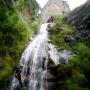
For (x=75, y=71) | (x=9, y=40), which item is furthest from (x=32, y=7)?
(x=75, y=71)

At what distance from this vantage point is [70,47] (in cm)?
1739

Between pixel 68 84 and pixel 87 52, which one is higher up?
pixel 87 52

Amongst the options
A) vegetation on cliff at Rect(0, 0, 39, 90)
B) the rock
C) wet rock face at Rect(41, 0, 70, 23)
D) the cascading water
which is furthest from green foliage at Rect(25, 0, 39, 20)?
wet rock face at Rect(41, 0, 70, 23)

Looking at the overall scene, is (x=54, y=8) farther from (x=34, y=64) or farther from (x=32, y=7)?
(x=34, y=64)

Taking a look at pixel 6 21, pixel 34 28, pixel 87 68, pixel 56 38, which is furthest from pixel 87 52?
pixel 34 28

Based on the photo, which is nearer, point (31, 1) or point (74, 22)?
Answer: point (74, 22)

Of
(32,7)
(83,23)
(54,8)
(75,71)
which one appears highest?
(54,8)

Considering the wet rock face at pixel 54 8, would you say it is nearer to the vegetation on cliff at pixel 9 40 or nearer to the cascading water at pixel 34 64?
the vegetation on cliff at pixel 9 40

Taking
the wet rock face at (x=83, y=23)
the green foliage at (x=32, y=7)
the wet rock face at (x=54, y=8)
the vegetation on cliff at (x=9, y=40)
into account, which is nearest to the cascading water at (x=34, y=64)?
the vegetation on cliff at (x=9, y=40)

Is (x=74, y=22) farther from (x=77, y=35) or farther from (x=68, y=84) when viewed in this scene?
(x=68, y=84)

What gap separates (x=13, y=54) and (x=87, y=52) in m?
5.99

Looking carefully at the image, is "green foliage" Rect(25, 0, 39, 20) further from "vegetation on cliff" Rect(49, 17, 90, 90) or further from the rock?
"vegetation on cliff" Rect(49, 17, 90, 90)

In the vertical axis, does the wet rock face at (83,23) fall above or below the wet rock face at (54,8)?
below

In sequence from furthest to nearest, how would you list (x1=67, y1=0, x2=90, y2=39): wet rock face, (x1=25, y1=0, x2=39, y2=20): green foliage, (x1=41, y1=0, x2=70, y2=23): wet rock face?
(x1=41, y1=0, x2=70, y2=23): wet rock face < (x1=25, y1=0, x2=39, y2=20): green foliage < (x1=67, y1=0, x2=90, y2=39): wet rock face
